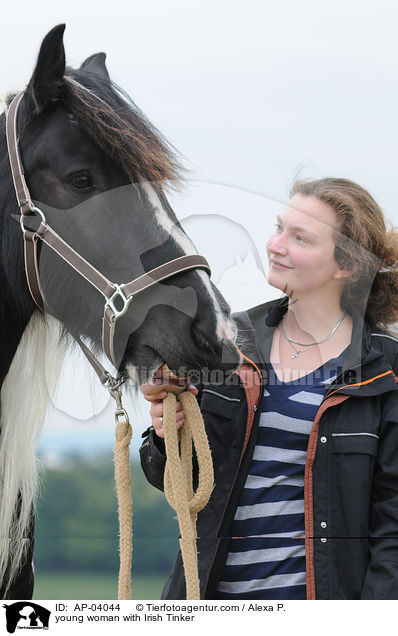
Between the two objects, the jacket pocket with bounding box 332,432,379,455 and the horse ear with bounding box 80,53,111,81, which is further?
the horse ear with bounding box 80,53,111,81

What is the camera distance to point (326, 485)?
5.69ft

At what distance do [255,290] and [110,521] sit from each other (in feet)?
3.50

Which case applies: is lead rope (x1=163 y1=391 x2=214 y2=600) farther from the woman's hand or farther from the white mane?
the white mane

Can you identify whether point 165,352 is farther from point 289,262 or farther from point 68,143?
point 68,143

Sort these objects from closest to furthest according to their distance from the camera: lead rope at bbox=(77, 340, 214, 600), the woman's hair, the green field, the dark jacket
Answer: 1. lead rope at bbox=(77, 340, 214, 600)
2. the dark jacket
3. the green field
4. the woman's hair

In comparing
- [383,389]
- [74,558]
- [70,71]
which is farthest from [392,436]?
[70,71]

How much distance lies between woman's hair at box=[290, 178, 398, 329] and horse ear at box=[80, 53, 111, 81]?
0.74 metres

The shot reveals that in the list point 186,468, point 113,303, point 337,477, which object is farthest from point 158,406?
point 337,477

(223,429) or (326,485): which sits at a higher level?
(223,429)

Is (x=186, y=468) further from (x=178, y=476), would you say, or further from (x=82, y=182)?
(x=82, y=182)

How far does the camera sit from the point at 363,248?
1961 millimetres

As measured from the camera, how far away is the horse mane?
175 centimetres

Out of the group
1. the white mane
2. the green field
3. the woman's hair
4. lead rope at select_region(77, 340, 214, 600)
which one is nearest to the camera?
lead rope at select_region(77, 340, 214, 600)
